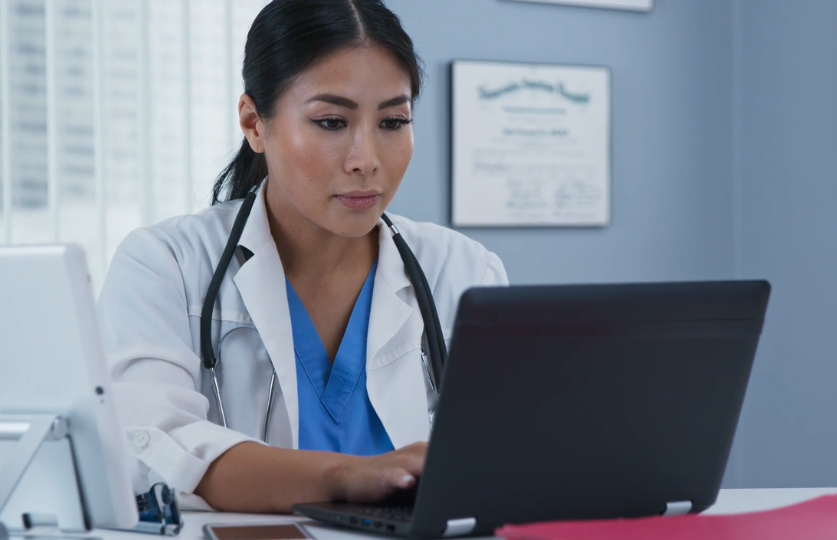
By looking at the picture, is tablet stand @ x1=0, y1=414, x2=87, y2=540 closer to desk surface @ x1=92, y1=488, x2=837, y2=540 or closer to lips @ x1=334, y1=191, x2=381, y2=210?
desk surface @ x1=92, y1=488, x2=837, y2=540

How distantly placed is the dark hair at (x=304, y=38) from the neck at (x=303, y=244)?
0.54ft

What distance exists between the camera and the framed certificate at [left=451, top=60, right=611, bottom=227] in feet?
8.68

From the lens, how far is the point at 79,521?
83 cm

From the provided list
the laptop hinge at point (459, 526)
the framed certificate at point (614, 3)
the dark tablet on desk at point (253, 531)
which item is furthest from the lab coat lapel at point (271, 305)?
the framed certificate at point (614, 3)

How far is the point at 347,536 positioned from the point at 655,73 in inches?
90.8

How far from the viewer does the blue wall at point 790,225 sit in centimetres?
259

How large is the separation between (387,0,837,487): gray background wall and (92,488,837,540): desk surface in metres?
1.61

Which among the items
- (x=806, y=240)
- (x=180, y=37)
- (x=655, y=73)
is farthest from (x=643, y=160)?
(x=180, y=37)

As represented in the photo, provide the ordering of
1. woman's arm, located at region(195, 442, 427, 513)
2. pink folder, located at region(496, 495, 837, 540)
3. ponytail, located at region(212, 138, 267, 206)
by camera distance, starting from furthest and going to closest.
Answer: ponytail, located at region(212, 138, 267, 206)
woman's arm, located at region(195, 442, 427, 513)
pink folder, located at region(496, 495, 837, 540)

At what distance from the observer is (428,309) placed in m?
1.52

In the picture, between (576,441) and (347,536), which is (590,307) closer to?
(576,441)

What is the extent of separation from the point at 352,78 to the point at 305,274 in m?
0.34

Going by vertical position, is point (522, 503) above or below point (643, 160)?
below

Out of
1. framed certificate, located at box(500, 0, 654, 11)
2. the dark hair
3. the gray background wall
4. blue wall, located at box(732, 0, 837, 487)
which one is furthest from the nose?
blue wall, located at box(732, 0, 837, 487)
